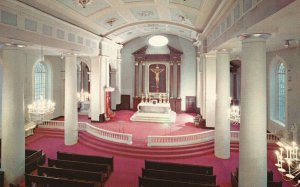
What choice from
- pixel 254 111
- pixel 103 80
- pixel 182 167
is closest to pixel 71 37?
pixel 103 80

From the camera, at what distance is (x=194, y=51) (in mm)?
21359

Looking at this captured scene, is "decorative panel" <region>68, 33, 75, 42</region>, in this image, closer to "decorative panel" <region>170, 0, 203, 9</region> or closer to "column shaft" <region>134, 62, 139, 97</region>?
"decorative panel" <region>170, 0, 203, 9</region>

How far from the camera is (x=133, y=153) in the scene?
11.6m

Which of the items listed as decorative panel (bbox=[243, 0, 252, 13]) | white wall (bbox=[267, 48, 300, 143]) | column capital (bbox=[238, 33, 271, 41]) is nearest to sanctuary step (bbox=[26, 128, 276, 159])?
white wall (bbox=[267, 48, 300, 143])

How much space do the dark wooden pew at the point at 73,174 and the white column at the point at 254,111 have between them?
482cm

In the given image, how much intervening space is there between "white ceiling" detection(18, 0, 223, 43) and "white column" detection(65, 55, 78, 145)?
88.7 inches

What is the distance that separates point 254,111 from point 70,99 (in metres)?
9.95

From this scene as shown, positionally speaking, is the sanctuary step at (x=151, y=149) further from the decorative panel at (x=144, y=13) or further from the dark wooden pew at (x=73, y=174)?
the decorative panel at (x=144, y=13)

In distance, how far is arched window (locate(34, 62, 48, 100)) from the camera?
16.8 meters

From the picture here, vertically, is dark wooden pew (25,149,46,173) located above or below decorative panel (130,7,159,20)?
below

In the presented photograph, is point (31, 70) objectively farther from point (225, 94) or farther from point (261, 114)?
point (261, 114)

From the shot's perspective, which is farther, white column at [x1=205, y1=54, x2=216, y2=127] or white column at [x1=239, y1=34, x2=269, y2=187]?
white column at [x1=205, y1=54, x2=216, y2=127]

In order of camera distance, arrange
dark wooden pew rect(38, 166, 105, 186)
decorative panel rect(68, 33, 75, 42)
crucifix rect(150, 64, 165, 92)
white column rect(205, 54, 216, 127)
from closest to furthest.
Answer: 1. dark wooden pew rect(38, 166, 105, 186)
2. decorative panel rect(68, 33, 75, 42)
3. white column rect(205, 54, 216, 127)
4. crucifix rect(150, 64, 165, 92)

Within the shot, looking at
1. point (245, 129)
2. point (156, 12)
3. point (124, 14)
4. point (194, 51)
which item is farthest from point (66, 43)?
point (194, 51)
